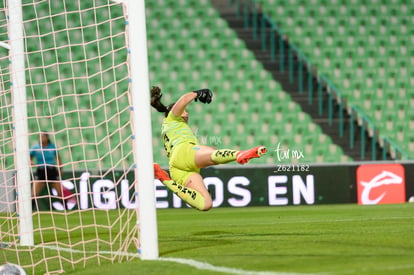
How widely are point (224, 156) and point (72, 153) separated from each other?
9.99 m

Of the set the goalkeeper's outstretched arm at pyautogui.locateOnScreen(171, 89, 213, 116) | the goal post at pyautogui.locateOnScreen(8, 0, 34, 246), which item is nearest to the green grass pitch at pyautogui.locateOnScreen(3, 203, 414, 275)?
the goalkeeper's outstretched arm at pyautogui.locateOnScreen(171, 89, 213, 116)

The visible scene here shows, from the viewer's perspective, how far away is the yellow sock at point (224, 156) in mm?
8023

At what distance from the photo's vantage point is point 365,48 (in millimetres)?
19844

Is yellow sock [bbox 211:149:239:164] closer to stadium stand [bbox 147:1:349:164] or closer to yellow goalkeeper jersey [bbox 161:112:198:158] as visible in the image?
yellow goalkeeper jersey [bbox 161:112:198:158]

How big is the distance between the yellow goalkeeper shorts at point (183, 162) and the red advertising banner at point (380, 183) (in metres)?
6.98

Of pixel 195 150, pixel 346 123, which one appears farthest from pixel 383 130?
pixel 195 150

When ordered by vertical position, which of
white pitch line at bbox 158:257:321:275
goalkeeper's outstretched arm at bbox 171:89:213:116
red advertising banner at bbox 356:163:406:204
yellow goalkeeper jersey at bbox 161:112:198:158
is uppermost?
goalkeeper's outstretched arm at bbox 171:89:213:116

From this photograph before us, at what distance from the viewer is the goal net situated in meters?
7.82

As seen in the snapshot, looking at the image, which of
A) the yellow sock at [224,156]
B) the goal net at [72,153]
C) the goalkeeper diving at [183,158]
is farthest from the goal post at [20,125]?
the yellow sock at [224,156]

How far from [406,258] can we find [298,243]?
1.66 m

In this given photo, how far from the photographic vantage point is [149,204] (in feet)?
21.7

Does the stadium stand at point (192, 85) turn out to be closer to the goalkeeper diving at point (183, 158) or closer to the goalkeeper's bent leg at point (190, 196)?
the goalkeeper diving at point (183, 158)

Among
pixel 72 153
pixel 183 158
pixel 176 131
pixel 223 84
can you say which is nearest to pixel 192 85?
pixel 223 84

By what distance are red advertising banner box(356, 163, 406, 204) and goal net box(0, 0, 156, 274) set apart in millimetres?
4147
